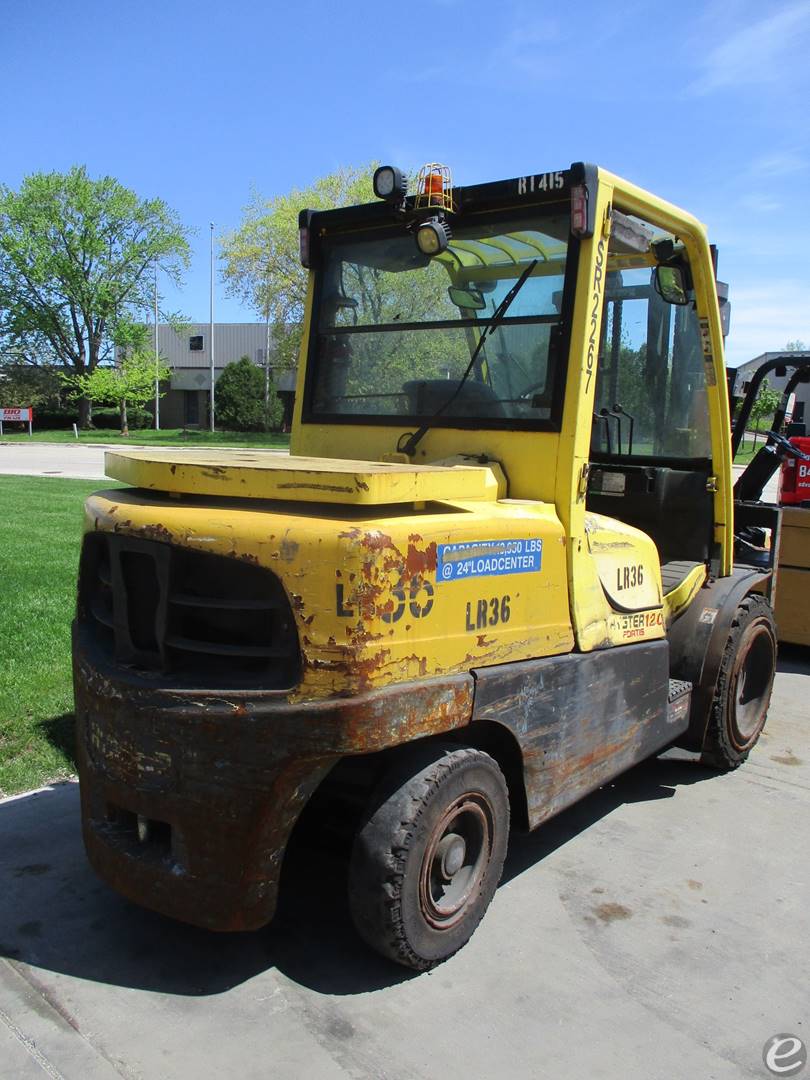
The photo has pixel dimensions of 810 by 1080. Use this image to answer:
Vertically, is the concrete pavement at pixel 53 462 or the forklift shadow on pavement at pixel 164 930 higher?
the concrete pavement at pixel 53 462

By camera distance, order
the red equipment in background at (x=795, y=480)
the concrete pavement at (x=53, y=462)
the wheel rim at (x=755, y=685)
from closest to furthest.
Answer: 1. the wheel rim at (x=755, y=685)
2. the red equipment in background at (x=795, y=480)
3. the concrete pavement at (x=53, y=462)

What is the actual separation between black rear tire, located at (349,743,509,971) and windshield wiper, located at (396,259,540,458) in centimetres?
138

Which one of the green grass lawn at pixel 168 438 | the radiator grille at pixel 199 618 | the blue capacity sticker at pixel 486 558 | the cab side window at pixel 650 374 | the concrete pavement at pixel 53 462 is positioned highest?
the cab side window at pixel 650 374

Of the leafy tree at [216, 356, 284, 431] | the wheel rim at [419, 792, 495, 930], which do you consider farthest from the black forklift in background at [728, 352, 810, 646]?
the leafy tree at [216, 356, 284, 431]

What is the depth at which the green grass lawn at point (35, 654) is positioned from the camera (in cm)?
462

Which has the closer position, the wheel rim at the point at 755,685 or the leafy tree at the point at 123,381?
the wheel rim at the point at 755,685

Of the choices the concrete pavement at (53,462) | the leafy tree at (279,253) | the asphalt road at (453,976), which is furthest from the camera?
the leafy tree at (279,253)

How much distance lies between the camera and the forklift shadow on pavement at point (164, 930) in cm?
304

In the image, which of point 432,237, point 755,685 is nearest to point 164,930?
point 432,237

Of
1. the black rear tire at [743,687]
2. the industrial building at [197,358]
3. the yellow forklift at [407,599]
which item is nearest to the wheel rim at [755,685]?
the black rear tire at [743,687]

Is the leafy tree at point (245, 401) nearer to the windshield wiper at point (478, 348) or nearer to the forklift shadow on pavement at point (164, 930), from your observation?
the windshield wiper at point (478, 348)

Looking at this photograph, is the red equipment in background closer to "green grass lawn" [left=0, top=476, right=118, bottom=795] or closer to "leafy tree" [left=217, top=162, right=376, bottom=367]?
"green grass lawn" [left=0, top=476, right=118, bottom=795]

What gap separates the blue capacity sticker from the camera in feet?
9.51

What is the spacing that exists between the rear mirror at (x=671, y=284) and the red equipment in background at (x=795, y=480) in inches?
140
